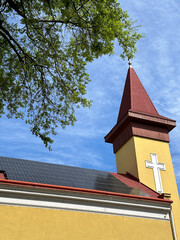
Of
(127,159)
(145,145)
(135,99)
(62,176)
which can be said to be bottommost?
(62,176)

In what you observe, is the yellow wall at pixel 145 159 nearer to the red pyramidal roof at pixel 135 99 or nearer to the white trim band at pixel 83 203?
the red pyramidal roof at pixel 135 99

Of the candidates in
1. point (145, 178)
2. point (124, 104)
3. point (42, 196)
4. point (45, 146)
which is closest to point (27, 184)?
point (42, 196)

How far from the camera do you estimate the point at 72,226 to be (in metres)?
9.30

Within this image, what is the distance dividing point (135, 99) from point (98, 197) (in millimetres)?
8506

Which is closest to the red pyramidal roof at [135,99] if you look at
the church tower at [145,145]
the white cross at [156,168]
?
the church tower at [145,145]

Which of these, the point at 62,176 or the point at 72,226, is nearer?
the point at 72,226

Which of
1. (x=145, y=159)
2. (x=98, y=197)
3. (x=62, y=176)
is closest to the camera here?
(x=98, y=197)

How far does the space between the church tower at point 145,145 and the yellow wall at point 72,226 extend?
11.5 ft

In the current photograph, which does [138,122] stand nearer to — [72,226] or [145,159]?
[145,159]

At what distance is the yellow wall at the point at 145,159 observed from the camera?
14.3m

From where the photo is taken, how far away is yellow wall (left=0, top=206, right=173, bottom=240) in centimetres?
855

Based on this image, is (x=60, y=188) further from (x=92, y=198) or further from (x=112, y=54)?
(x=112, y=54)

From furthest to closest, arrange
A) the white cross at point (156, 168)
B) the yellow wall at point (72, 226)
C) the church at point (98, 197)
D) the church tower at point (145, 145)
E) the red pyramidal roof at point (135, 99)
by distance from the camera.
Result: the red pyramidal roof at point (135, 99) → the church tower at point (145, 145) → the white cross at point (156, 168) → the church at point (98, 197) → the yellow wall at point (72, 226)

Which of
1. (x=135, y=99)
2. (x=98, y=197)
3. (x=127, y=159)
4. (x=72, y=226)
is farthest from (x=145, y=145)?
(x=72, y=226)
